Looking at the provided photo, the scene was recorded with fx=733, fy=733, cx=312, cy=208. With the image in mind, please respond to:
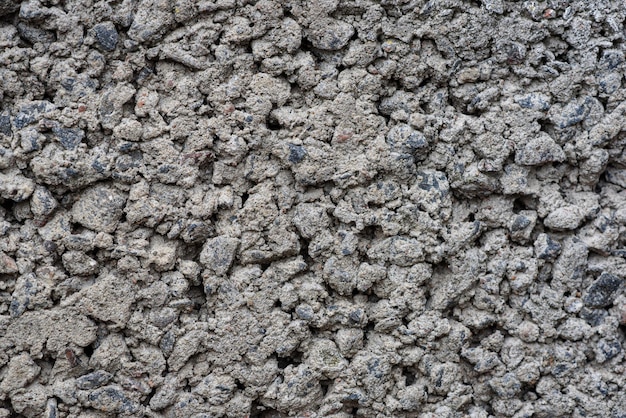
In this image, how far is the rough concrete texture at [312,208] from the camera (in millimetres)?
1589

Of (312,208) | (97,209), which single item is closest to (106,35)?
(97,209)

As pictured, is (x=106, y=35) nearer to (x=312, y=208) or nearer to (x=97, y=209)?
(x=97, y=209)

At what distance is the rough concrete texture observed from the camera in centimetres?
159

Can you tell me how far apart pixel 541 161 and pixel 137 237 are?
0.96 metres

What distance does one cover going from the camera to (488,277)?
69.3 inches

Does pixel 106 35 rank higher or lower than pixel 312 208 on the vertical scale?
higher

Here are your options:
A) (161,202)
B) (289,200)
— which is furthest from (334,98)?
(161,202)

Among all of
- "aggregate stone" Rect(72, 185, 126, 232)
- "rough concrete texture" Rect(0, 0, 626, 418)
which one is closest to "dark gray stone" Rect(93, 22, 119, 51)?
"rough concrete texture" Rect(0, 0, 626, 418)

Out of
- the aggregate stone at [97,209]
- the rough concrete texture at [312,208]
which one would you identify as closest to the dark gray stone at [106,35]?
the rough concrete texture at [312,208]

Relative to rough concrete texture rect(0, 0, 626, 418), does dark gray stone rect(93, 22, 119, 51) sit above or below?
above

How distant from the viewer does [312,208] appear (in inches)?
66.7

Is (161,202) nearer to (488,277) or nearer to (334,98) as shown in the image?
(334,98)

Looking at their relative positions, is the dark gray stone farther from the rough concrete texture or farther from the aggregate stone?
the aggregate stone

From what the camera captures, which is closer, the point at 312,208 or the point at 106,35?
the point at 106,35
